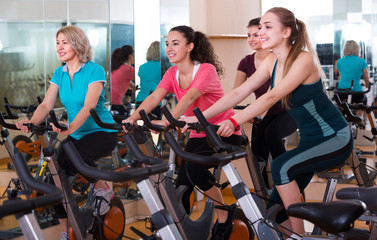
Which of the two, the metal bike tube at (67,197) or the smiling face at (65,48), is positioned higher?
the smiling face at (65,48)

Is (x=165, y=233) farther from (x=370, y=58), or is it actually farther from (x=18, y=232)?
(x=370, y=58)

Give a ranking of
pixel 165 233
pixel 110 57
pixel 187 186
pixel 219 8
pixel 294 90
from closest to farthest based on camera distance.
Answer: pixel 165 233
pixel 294 90
pixel 187 186
pixel 110 57
pixel 219 8

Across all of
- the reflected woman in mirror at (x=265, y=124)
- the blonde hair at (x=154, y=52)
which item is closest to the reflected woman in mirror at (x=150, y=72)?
the blonde hair at (x=154, y=52)

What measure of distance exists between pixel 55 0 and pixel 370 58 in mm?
3277

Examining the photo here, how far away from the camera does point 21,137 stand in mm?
3764

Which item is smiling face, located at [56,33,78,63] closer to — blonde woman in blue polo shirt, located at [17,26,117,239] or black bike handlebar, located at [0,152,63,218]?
blonde woman in blue polo shirt, located at [17,26,117,239]

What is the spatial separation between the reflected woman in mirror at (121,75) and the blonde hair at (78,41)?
133 centimetres

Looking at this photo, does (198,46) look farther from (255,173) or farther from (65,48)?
(255,173)

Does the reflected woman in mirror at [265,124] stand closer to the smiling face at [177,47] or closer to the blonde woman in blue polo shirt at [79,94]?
the smiling face at [177,47]

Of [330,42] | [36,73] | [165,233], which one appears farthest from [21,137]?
[330,42]

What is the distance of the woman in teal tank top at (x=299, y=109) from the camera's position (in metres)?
2.59

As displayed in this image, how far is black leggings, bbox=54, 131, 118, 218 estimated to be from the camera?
3373mm

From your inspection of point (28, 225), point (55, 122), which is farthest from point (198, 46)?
point (28, 225)

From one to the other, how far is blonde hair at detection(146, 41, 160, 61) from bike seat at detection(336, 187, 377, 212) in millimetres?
2971
